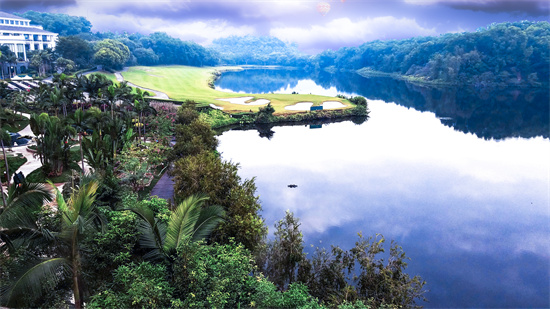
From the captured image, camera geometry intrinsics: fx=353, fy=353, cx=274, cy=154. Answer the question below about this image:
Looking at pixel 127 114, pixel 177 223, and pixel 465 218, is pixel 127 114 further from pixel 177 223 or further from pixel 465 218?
pixel 465 218

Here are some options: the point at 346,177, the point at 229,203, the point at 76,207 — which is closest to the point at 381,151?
the point at 346,177

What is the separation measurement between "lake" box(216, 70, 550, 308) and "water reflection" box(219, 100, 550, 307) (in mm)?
69

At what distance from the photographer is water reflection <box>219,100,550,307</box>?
16.7 meters

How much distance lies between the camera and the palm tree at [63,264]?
8344mm

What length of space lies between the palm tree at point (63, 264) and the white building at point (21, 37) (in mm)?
87431

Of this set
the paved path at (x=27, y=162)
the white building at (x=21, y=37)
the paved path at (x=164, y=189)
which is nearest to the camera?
the paved path at (x=164, y=189)

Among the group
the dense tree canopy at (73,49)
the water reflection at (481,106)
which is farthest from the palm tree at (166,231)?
the dense tree canopy at (73,49)

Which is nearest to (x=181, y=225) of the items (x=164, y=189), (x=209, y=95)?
(x=164, y=189)

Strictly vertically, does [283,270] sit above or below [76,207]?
below

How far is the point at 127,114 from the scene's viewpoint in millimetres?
30016

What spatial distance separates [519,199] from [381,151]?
558 inches

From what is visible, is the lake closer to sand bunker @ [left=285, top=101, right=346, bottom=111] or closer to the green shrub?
sand bunker @ [left=285, top=101, right=346, bottom=111]

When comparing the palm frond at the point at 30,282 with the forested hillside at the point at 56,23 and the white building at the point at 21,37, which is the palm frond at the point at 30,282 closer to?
the white building at the point at 21,37

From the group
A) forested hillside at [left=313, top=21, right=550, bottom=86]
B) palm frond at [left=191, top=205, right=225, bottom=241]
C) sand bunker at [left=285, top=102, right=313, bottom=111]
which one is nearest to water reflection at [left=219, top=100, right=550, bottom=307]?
palm frond at [left=191, top=205, right=225, bottom=241]
